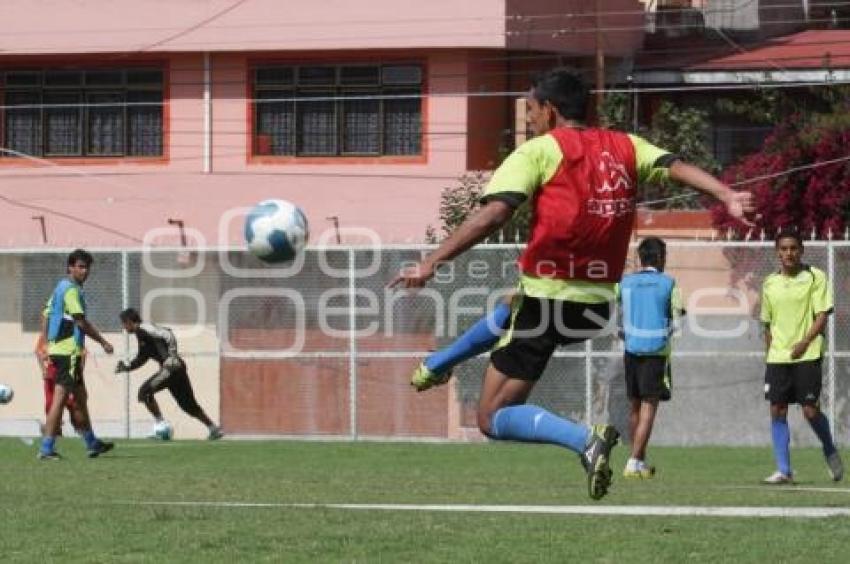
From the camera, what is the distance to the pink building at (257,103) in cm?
3472

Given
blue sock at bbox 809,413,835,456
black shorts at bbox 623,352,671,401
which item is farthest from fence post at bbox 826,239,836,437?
blue sock at bbox 809,413,835,456

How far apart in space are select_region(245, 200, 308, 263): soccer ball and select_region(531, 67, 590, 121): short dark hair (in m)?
7.56

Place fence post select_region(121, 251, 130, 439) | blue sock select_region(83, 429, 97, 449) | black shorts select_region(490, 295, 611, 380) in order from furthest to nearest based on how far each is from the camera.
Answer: fence post select_region(121, 251, 130, 439), blue sock select_region(83, 429, 97, 449), black shorts select_region(490, 295, 611, 380)

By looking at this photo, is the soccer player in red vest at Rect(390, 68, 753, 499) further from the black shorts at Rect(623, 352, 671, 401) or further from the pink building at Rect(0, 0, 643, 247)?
the pink building at Rect(0, 0, 643, 247)

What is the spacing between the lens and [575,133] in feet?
32.5

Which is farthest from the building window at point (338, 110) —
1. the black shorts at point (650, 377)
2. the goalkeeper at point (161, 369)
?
the black shorts at point (650, 377)

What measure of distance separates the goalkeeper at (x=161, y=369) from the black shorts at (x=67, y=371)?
5.59 m

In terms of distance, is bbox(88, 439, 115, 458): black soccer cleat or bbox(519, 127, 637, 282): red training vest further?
bbox(88, 439, 115, 458): black soccer cleat

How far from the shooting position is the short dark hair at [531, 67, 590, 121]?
9984mm

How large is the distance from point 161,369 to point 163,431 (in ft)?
2.50

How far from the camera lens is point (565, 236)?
9.77m

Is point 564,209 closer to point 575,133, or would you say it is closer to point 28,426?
point 575,133

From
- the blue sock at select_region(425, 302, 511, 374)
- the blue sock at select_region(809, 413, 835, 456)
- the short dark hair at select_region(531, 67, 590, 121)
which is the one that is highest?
the short dark hair at select_region(531, 67, 590, 121)

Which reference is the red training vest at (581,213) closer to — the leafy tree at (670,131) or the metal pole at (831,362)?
the metal pole at (831,362)
